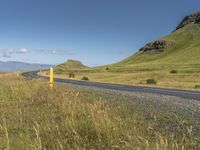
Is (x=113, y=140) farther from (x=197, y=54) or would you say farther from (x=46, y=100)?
(x=197, y=54)

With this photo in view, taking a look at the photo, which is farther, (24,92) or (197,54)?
(197,54)

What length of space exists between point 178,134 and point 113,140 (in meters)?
1.66

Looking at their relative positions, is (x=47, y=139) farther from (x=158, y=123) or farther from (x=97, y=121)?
(x=158, y=123)

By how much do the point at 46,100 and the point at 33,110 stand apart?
1286 millimetres

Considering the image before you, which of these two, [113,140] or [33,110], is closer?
[113,140]

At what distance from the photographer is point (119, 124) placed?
658 centimetres

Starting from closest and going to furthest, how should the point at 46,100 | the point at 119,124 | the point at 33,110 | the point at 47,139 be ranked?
the point at 47,139 < the point at 119,124 < the point at 33,110 < the point at 46,100

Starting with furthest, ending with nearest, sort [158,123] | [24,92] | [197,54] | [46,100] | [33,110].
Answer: [197,54]
[24,92]
[46,100]
[33,110]
[158,123]

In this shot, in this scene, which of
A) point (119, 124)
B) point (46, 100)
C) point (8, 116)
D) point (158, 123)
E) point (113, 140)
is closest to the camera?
point (113, 140)

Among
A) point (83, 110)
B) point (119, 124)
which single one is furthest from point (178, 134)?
point (83, 110)

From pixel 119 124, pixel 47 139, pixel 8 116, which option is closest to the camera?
pixel 47 139

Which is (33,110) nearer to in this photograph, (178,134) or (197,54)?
(178,134)

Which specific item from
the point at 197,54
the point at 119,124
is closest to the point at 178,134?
the point at 119,124

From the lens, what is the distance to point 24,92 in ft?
46.8
